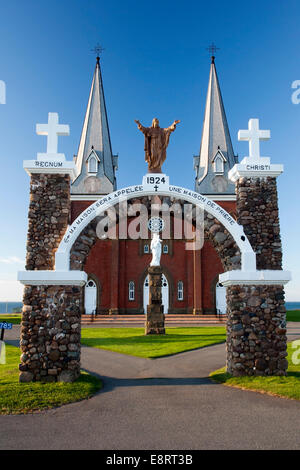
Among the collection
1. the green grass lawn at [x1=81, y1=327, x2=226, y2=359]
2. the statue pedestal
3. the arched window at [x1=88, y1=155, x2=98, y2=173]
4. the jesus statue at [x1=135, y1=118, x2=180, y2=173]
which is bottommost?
the green grass lawn at [x1=81, y1=327, x2=226, y2=359]

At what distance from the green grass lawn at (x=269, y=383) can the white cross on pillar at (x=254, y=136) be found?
5568 mm

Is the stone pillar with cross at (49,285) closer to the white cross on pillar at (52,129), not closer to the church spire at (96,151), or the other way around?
the white cross on pillar at (52,129)

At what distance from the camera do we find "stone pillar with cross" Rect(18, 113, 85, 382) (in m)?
9.55

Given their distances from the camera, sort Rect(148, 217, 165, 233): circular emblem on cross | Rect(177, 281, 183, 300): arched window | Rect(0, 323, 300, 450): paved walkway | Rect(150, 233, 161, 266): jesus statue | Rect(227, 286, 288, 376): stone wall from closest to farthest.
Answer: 1. Rect(0, 323, 300, 450): paved walkway
2. Rect(227, 286, 288, 376): stone wall
3. Rect(150, 233, 161, 266): jesus statue
4. Rect(148, 217, 165, 233): circular emblem on cross
5. Rect(177, 281, 183, 300): arched window

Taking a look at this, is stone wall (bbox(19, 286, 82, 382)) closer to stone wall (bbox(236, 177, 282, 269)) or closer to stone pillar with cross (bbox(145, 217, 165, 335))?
stone wall (bbox(236, 177, 282, 269))

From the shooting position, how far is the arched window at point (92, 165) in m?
34.2

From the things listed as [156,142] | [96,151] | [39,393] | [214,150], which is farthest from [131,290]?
[39,393]

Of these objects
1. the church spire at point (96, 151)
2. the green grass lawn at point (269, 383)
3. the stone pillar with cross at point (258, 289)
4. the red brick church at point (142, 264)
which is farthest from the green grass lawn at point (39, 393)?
the church spire at point (96, 151)

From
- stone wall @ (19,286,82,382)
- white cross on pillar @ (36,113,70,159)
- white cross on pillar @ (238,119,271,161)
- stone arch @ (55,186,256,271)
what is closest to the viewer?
stone wall @ (19,286,82,382)

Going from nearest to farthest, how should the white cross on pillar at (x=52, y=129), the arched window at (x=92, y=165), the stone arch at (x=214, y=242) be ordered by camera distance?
1. the stone arch at (x=214, y=242)
2. the white cross on pillar at (x=52, y=129)
3. the arched window at (x=92, y=165)

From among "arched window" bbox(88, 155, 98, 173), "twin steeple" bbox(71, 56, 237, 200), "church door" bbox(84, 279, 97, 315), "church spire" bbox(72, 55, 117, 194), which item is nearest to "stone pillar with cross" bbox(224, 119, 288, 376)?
"twin steeple" bbox(71, 56, 237, 200)

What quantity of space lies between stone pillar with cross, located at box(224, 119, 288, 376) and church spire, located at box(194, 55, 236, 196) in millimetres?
22142

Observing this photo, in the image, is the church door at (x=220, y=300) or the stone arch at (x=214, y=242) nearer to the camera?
the stone arch at (x=214, y=242)
